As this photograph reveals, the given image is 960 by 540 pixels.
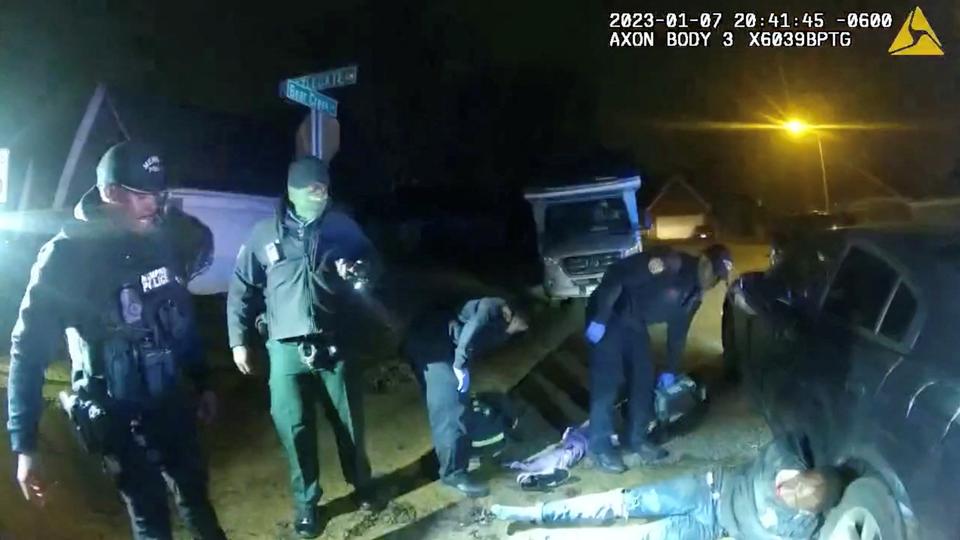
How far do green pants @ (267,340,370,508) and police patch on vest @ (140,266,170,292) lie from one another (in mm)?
392

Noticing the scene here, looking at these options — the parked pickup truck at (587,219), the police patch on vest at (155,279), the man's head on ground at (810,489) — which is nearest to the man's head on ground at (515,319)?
the parked pickup truck at (587,219)

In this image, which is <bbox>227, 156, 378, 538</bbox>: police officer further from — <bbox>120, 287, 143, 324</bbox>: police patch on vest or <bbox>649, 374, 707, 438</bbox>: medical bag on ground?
<bbox>649, 374, 707, 438</bbox>: medical bag on ground

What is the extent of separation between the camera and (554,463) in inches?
119

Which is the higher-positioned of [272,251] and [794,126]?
[794,126]

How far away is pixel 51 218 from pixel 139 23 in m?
0.65

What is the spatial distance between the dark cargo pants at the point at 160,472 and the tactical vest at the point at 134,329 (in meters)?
0.08

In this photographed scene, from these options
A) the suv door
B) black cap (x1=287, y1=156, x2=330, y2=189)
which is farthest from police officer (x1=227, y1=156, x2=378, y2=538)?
the suv door

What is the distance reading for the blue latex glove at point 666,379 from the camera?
9.63ft

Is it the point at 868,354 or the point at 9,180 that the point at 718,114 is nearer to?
the point at 868,354

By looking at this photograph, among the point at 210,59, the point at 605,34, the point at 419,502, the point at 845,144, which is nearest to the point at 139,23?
the point at 210,59

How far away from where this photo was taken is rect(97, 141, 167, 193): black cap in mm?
2371

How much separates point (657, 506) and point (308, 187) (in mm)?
1453

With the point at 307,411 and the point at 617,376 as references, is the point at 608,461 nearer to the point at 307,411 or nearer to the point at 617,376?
the point at 617,376

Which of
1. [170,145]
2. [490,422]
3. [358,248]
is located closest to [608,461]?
[490,422]
